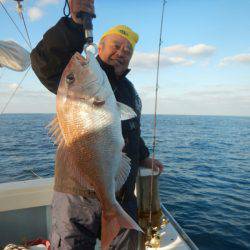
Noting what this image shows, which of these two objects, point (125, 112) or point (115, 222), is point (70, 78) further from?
point (115, 222)

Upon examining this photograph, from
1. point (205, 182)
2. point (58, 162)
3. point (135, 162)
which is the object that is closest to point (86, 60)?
point (58, 162)

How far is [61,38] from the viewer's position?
2.26 m

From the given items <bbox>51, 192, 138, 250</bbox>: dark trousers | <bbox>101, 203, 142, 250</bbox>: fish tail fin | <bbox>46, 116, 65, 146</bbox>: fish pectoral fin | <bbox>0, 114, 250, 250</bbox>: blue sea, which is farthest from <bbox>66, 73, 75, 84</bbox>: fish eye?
<bbox>0, 114, 250, 250</bbox>: blue sea

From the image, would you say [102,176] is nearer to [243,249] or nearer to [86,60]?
[86,60]

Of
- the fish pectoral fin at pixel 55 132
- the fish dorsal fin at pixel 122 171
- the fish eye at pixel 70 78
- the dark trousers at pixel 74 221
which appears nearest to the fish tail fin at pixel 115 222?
the fish dorsal fin at pixel 122 171

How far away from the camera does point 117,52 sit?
9.36ft

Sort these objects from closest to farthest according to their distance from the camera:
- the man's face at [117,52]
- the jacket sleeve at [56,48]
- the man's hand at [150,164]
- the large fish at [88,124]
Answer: the large fish at [88,124] < the jacket sleeve at [56,48] < the man's face at [117,52] < the man's hand at [150,164]

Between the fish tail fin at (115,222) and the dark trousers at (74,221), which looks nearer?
the fish tail fin at (115,222)

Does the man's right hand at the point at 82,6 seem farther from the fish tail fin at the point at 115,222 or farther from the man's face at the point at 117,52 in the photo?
the fish tail fin at the point at 115,222

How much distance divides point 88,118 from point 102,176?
0.40 m

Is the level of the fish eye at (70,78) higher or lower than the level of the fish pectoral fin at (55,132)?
higher

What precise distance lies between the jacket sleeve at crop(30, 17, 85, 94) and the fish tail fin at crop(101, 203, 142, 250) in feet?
3.78

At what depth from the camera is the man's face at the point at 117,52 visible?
112 inches

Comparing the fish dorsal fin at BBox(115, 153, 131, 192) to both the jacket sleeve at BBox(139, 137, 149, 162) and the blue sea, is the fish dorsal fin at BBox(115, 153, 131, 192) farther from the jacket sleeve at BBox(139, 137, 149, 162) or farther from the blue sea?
the blue sea
